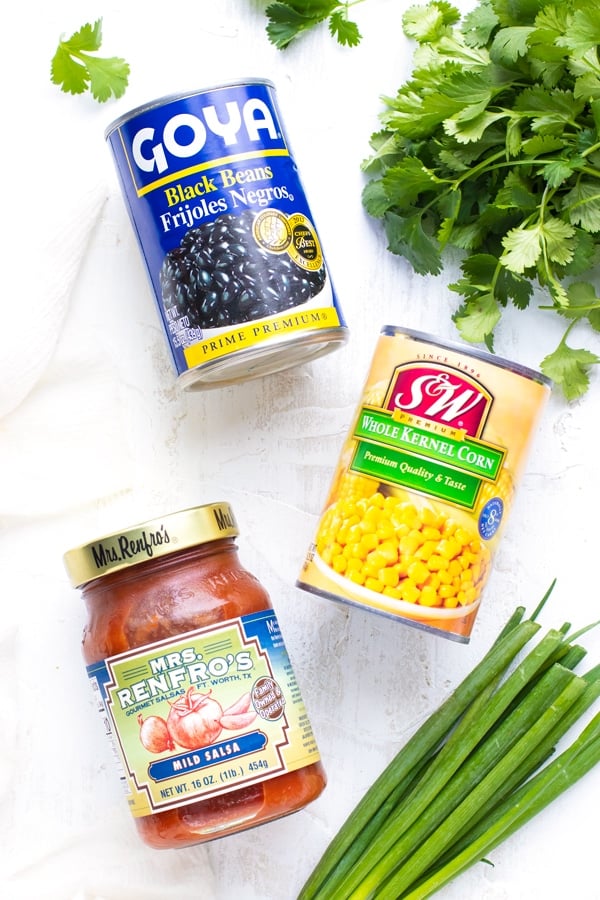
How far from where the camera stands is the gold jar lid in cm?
112

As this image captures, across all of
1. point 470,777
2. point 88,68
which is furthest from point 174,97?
point 470,777

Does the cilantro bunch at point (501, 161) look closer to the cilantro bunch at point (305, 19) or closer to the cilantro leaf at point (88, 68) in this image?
the cilantro bunch at point (305, 19)

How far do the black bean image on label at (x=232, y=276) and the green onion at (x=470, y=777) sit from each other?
510 millimetres

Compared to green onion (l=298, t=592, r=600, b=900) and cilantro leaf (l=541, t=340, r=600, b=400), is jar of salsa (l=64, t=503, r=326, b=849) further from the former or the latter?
cilantro leaf (l=541, t=340, r=600, b=400)

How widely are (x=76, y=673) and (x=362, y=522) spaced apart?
1.60 ft

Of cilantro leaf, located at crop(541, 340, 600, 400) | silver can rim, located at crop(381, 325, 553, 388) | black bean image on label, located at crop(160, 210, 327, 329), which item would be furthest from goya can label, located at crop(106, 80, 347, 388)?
cilantro leaf, located at crop(541, 340, 600, 400)

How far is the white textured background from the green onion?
0.28ft

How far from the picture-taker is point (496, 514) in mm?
1160

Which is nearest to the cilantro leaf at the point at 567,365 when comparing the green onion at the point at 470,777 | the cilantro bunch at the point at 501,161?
the cilantro bunch at the point at 501,161

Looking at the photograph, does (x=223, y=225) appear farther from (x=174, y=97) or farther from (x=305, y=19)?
(x=305, y=19)

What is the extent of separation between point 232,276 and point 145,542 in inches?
12.9

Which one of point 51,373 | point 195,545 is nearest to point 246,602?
point 195,545

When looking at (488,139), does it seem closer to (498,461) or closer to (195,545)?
(498,461)

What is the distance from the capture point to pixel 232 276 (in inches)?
46.6
